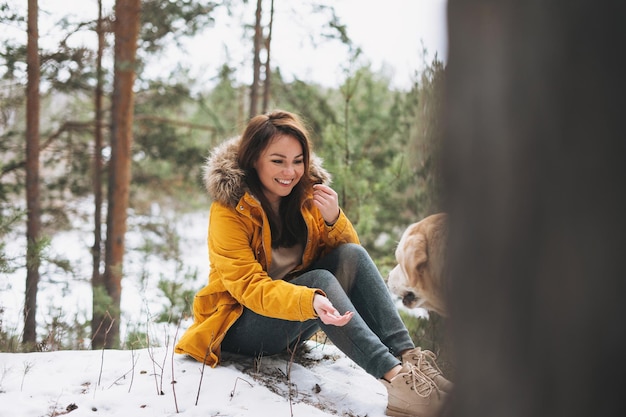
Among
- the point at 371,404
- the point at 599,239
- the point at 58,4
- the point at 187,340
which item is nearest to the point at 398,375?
the point at 371,404

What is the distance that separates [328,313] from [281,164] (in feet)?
2.72

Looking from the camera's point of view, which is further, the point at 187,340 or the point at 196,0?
the point at 196,0

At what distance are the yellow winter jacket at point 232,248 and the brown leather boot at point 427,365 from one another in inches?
24.7

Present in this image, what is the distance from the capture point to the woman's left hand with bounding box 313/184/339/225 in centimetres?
280

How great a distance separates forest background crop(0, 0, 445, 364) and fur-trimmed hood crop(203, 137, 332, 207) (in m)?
1.40

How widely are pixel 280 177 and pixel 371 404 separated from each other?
111 cm

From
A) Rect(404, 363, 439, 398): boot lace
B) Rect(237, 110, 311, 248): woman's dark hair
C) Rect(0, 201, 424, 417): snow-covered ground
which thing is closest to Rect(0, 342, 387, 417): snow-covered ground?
Rect(0, 201, 424, 417): snow-covered ground

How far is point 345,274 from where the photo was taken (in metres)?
2.72

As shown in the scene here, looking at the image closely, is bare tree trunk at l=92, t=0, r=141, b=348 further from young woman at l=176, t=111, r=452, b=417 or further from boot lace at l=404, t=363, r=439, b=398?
boot lace at l=404, t=363, r=439, b=398

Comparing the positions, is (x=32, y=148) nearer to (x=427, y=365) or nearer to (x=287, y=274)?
(x=287, y=274)

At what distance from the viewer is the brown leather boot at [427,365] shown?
2387 mm

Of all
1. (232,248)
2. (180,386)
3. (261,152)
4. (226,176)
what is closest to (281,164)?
(261,152)

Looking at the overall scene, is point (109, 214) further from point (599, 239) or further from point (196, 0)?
point (599, 239)

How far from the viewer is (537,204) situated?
2.82 ft
